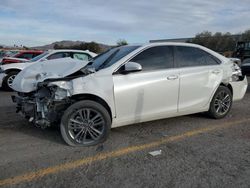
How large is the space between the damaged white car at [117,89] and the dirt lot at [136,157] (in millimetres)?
335

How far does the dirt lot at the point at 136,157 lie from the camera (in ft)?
10.5

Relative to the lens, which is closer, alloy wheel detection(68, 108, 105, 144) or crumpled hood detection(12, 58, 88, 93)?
alloy wheel detection(68, 108, 105, 144)

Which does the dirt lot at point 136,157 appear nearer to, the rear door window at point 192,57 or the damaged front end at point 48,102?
the damaged front end at point 48,102

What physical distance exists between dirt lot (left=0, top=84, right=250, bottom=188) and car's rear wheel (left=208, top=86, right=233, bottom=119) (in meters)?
0.30

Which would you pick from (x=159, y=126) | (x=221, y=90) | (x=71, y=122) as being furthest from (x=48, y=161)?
→ (x=221, y=90)

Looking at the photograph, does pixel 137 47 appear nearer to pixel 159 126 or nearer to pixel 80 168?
pixel 159 126

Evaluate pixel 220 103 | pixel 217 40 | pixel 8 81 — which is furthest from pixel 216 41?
pixel 220 103

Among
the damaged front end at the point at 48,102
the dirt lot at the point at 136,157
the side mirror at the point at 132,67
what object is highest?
the side mirror at the point at 132,67

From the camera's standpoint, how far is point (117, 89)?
4.38 metres

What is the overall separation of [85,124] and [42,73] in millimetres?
1123

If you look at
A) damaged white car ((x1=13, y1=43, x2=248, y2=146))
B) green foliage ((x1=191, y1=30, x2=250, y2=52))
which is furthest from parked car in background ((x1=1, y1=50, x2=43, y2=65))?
green foliage ((x1=191, y1=30, x2=250, y2=52))

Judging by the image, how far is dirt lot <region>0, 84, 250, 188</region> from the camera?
3.21 m

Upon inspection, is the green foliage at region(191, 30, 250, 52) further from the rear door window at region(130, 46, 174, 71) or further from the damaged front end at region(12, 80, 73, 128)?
the damaged front end at region(12, 80, 73, 128)

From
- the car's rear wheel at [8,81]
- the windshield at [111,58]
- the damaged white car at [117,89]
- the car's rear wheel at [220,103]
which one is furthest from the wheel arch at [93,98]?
the car's rear wheel at [8,81]
